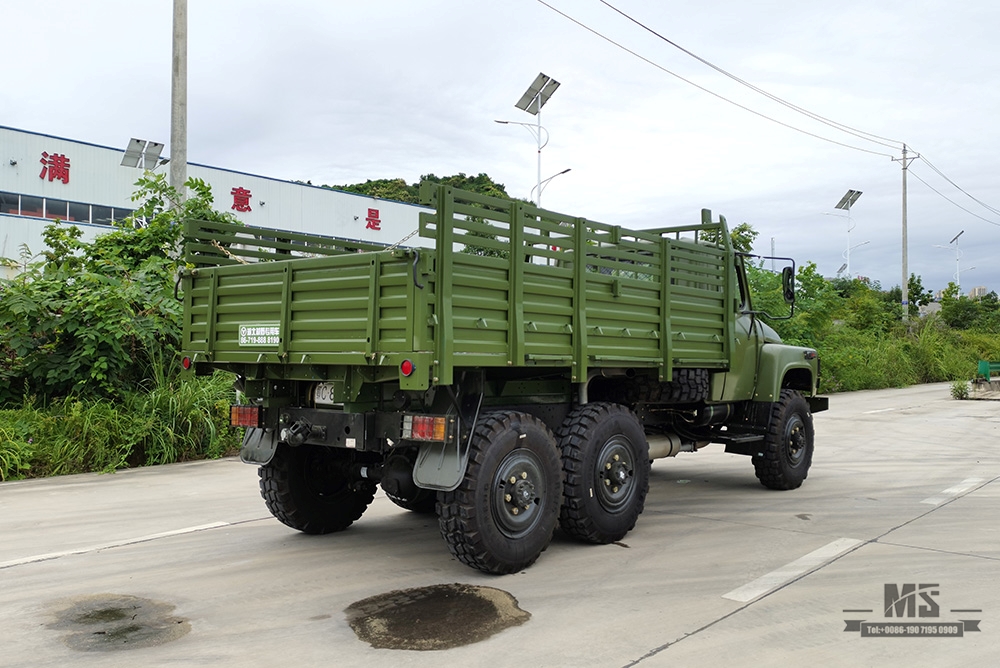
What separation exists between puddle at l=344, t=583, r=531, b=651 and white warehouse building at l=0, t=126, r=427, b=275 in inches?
1140

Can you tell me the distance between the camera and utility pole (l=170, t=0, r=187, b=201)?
40.7ft

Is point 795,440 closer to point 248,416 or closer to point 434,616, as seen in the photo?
point 434,616

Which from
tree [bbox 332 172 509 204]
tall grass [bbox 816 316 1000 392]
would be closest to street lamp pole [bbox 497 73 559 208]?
tall grass [bbox 816 316 1000 392]

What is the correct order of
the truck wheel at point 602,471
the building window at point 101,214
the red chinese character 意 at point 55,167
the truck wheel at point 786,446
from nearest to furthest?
the truck wheel at point 602,471 < the truck wheel at point 786,446 < the red chinese character 意 at point 55,167 < the building window at point 101,214

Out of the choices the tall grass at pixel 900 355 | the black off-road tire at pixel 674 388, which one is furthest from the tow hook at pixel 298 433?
the tall grass at pixel 900 355

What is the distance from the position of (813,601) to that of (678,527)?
2096mm

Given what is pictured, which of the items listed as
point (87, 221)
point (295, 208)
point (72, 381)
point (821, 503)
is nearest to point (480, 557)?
point (821, 503)

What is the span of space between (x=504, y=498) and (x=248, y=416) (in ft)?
6.64

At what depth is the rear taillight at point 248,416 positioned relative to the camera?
6.05 meters

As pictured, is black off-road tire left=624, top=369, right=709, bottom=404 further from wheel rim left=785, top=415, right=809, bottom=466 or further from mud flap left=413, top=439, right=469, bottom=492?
mud flap left=413, top=439, right=469, bottom=492

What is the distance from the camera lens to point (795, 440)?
28.5ft

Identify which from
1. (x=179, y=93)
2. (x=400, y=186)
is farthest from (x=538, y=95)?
(x=400, y=186)

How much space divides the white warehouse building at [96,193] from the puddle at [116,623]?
28.2 meters

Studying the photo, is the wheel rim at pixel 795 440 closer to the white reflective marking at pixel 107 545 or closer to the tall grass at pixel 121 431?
the white reflective marking at pixel 107 545
